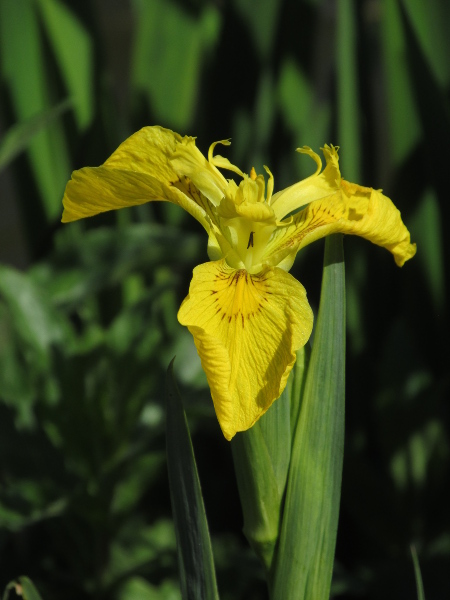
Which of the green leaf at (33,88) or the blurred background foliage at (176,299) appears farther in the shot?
the green leaf at (33,88)

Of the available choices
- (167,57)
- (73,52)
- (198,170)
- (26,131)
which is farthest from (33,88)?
(198,170)

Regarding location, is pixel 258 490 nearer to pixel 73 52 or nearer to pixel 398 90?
pixel 398 90

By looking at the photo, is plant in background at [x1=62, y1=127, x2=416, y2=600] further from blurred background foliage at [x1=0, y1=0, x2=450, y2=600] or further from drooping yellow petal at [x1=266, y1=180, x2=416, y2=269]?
blurred background foliage at [x1=0, y1=0, x2=450, y2=600]

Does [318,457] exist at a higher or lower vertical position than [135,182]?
lower

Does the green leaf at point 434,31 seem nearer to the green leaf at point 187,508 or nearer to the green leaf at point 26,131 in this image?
the green leaf at point 26,131

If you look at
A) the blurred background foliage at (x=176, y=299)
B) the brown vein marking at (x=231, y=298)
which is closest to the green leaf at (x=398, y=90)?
the blurred background foliage at (x=176, y=299)

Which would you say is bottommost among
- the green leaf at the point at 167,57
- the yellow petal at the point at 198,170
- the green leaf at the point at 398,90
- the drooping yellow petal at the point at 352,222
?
the drooping yellow petal at the point at 352,222

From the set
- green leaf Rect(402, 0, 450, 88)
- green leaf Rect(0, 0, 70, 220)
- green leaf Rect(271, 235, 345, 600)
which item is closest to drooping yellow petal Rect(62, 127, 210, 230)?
green leaf Rect(271, 235, 345, 600)
